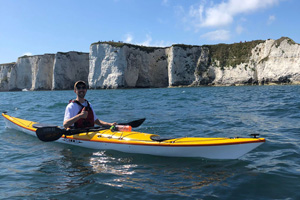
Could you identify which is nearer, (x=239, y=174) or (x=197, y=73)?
(x=239, y=174)

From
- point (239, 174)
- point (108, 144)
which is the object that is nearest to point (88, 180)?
point (108, 144)

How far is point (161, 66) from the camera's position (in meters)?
59.1

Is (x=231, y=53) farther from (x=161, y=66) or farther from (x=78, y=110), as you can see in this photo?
(x=78, y=110)

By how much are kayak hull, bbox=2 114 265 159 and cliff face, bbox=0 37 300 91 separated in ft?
141

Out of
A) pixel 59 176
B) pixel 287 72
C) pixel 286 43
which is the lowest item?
pixel 59 176

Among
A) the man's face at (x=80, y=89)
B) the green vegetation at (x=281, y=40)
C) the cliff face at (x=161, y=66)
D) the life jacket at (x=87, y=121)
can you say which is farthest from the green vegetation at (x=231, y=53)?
the man's face at (x=80, y=89)

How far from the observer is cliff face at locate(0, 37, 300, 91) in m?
44.5

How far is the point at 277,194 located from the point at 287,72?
145ft

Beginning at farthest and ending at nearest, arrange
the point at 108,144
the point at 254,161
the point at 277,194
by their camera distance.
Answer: the point at 108,144
the point at 254,161
the point at 277,194

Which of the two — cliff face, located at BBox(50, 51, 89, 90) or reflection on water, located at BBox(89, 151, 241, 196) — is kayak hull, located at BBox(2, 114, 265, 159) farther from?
cliff face, located at BBox(50, 51, 89, 90)

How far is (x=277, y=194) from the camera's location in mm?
3414

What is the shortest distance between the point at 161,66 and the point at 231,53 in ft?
55.1

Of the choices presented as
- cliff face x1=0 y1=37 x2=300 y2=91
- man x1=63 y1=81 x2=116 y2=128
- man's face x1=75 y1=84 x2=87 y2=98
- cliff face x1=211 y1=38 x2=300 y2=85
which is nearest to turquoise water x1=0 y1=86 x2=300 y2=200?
man x1=63 y1=81 x2=116 y2=128

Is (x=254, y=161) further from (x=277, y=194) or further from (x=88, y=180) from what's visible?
(x=88, y=180)
